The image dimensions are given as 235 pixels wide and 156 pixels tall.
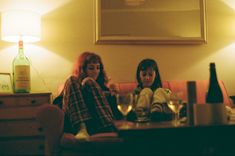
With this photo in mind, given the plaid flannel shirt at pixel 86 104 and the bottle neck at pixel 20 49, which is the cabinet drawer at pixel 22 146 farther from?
the bottle neck at pixel 20 49

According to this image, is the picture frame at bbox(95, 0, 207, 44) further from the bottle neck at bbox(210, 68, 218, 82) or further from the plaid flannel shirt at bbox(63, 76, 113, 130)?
the bottle neck at bbox(210, 68, 218, 82)

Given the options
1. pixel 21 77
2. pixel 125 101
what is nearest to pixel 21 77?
pixel 21 77

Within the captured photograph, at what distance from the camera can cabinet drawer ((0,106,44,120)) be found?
104 inches

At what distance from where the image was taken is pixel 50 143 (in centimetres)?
207

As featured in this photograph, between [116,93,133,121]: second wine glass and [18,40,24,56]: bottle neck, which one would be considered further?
[18,40,24,56]: bottle neck

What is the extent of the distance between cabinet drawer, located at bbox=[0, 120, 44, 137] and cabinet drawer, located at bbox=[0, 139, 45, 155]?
0.18 ft

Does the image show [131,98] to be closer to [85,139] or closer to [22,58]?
[85,139]

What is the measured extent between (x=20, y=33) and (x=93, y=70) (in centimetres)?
72

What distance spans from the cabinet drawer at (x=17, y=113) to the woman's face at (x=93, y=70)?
1.82ft

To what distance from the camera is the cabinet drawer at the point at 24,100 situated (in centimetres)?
Result: 265

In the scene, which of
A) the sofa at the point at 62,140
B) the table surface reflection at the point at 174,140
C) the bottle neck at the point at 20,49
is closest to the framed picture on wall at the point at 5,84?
the bottle neck at the point at 20,49

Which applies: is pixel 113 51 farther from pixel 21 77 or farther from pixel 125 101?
pixel 125 101

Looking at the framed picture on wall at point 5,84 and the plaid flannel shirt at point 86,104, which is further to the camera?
the framed picture on wall at point 5,84

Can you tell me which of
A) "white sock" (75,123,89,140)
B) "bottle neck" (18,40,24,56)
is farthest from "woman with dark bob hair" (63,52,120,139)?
"bottle neck" (18,40,24,56)
